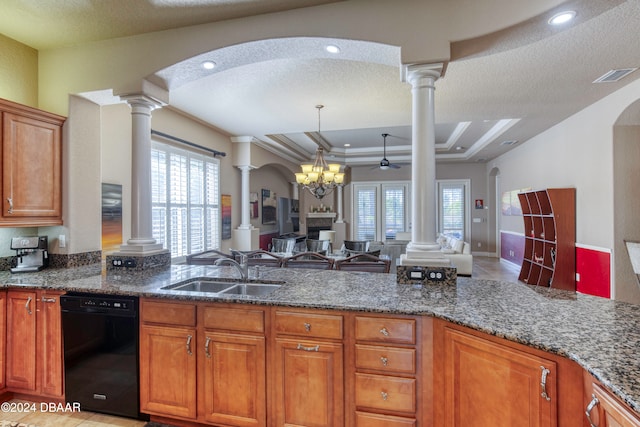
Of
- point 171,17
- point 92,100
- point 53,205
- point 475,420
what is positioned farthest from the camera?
point 92,100

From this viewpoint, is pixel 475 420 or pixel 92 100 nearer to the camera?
pixel 475 420

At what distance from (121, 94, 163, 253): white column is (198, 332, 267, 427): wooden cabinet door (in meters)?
1.49

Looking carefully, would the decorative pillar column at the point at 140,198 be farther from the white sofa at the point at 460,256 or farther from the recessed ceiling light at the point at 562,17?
the white sofa at the point at 460,256

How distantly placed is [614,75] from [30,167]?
18.7 feet

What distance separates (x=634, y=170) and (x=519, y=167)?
3.14m

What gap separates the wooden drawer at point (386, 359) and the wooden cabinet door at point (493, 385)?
176mm

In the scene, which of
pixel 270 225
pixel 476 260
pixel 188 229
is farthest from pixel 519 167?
pixel 188 229

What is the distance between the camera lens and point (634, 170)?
398 cm

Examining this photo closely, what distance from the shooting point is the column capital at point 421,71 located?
7.39 ft

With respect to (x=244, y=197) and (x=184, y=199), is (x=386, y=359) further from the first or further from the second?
(x=244, y=197)

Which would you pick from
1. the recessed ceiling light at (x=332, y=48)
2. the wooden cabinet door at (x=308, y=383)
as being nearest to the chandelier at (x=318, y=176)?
the recessed ceiling light at (x=332, y=48)

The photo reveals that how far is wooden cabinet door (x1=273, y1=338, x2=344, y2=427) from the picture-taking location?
176cm

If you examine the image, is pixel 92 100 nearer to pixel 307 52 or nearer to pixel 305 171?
pixel 307 52

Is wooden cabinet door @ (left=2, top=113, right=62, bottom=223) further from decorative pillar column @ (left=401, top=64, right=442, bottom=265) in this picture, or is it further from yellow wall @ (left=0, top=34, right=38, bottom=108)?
decorative pillar column @ (left=401, top=64, right=442, bottom=265)
